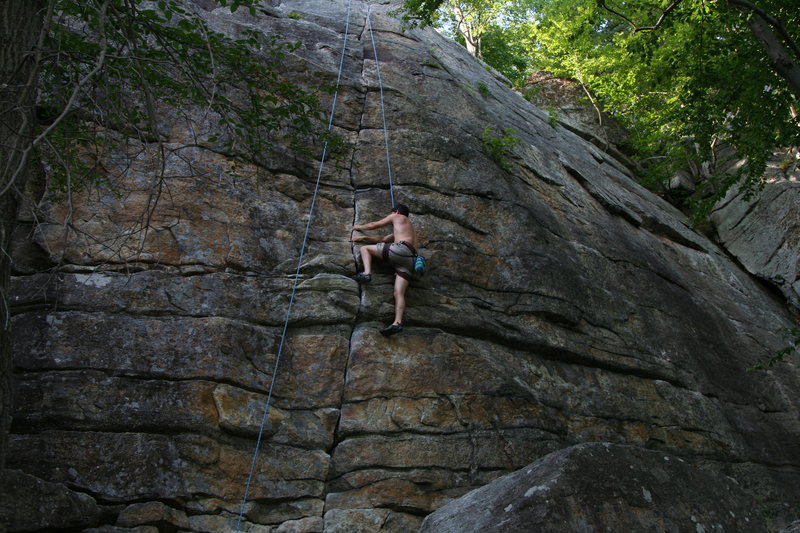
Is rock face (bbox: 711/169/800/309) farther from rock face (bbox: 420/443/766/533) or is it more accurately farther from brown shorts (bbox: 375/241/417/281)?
rock face (bbox: 420/443/766/533)

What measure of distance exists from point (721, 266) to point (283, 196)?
10.7m

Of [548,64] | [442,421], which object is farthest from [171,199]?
[548,64]

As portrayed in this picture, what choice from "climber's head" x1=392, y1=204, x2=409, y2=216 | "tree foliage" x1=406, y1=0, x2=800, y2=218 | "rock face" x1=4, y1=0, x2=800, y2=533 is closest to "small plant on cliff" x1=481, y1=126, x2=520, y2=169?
"rock face" x1=4, y1=0, x2=800, y2=533

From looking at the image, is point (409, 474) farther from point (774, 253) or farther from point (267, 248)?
point (774, 253)

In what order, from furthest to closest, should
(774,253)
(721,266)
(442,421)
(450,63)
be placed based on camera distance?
(774,253) < (721,266) < (450,63) < (442,421)

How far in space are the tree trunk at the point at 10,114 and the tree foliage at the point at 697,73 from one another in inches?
244

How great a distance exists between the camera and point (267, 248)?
24.3ft

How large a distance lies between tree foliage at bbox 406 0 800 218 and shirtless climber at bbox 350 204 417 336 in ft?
13.1

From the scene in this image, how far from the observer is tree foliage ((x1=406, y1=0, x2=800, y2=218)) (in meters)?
9.43

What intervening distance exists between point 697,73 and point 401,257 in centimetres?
719

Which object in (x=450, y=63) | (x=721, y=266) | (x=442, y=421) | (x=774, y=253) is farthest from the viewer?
(x=774, y=253)

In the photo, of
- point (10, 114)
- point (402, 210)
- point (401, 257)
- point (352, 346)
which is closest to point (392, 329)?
point (352, 346)

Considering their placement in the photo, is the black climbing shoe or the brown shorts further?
the brown shorts

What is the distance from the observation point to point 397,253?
735 cm
